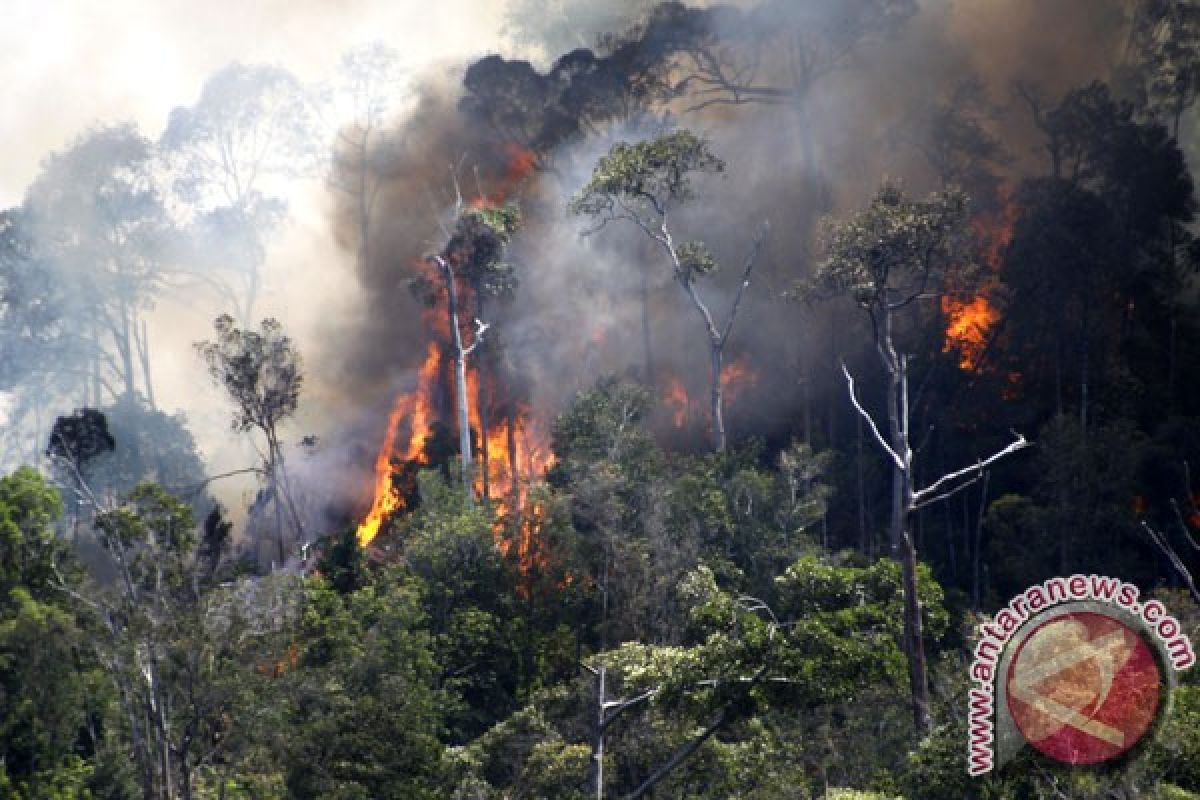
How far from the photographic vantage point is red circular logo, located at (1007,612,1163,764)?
57.0 feet

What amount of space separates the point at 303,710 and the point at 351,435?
32.2 metres

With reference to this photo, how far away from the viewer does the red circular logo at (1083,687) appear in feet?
57.0

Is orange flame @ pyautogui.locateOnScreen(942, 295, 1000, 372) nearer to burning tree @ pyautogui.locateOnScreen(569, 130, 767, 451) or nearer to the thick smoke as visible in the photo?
the thick smoke

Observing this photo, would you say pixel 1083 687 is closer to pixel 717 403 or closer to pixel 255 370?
pixel 717 403

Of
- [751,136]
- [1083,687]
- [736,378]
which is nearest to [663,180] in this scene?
[736,378]

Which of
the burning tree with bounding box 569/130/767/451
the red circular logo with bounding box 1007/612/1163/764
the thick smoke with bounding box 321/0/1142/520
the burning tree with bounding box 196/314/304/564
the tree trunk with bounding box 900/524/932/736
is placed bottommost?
the red circular logo with bounding box 1007/612/1163/764

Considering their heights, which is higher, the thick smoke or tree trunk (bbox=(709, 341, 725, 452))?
the thick smoke

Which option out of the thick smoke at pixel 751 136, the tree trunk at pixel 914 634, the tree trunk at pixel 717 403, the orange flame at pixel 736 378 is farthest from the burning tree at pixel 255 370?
the tree trunk at pixel 914 634

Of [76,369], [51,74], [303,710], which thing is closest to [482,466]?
[303,710]

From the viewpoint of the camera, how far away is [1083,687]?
17859mm

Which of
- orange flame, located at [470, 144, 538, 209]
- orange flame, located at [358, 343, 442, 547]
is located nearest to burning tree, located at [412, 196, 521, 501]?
orange flame, located at [358, 343, 442, 547]

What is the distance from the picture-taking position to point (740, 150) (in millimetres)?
59531

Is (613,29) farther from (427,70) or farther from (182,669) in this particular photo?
(182,669)

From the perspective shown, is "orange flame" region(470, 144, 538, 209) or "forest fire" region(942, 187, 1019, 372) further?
"orange flame" region(470, 144, 538, 209)
